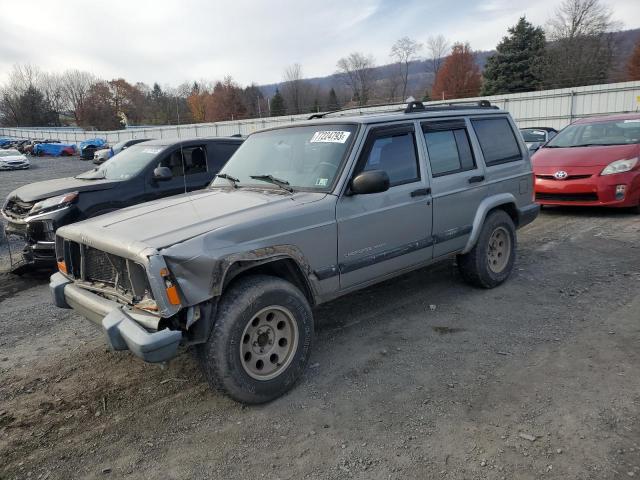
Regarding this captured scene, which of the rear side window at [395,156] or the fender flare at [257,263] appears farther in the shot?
the rear side window at [395,156]

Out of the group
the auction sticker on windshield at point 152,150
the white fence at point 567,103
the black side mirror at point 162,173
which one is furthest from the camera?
the white fence at point 567,103

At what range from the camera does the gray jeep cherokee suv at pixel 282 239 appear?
2.96 m

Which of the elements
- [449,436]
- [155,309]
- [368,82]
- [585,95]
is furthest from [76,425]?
[368,82]

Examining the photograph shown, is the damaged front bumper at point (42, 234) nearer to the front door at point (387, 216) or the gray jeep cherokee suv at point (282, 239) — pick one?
the gray jeep cherokee suv at point (282, 239)

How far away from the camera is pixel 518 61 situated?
4144 cm

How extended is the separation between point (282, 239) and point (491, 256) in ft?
9.88

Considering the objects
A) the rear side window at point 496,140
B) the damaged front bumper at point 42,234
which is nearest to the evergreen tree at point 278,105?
the damaged front bumper at point 42,234

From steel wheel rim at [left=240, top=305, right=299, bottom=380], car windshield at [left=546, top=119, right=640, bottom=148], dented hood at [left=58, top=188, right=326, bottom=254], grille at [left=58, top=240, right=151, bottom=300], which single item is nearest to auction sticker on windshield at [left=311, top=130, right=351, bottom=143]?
dented hood at [left=58, top=188, right=326, bottom=254]

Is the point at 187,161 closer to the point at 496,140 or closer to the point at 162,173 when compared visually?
the point at 162,173

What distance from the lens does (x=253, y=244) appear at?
3.17m

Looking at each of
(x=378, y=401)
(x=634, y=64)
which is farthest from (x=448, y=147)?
(x=634, y=64)

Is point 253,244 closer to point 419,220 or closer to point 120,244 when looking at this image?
point 120,244

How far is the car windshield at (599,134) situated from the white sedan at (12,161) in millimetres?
32521

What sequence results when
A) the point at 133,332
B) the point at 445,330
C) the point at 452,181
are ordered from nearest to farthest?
the point at 133,332, the point at 445,330, the point at 452,181
